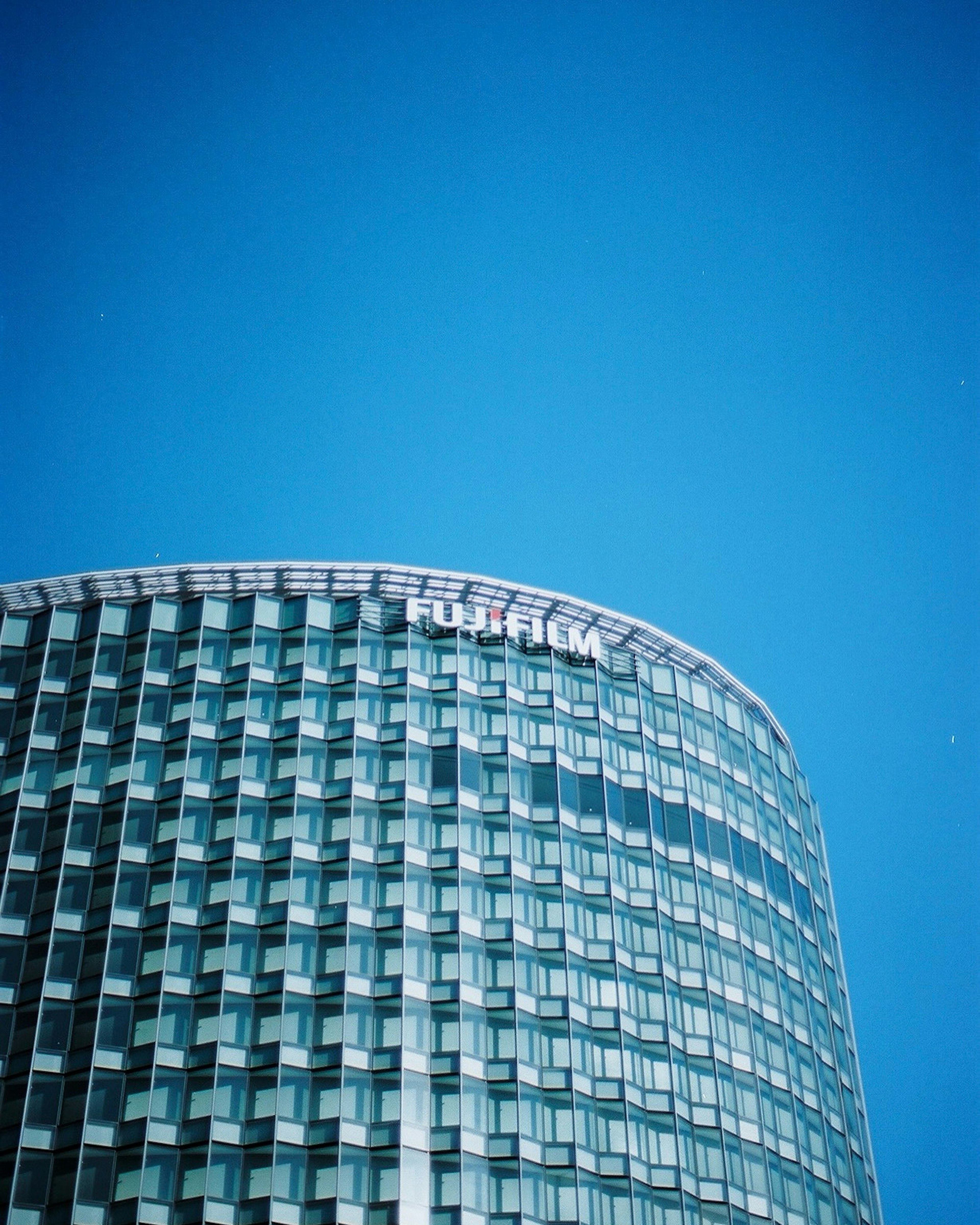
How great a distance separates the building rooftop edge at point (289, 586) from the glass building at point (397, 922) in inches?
7.9

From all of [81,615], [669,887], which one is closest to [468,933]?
[669,887]

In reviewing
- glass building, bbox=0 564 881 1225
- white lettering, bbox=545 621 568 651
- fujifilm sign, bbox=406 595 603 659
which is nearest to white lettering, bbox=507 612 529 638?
fujifilm sign, bbox=406 595 603 659

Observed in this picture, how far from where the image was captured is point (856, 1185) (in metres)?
94.0

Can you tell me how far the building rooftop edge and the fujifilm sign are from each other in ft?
2.59

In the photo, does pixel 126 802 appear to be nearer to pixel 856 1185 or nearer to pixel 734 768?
pixel 734 768

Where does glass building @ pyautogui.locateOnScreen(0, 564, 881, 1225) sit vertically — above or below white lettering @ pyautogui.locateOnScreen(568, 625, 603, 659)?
below

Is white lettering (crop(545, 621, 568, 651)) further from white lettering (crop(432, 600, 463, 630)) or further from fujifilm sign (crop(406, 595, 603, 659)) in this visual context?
white lettering (crop(432, 600, 463, 630))

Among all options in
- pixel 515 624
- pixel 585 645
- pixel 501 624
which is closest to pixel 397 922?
pixel 501 624

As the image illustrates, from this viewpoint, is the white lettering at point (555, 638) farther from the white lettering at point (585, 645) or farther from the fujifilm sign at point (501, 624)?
the white lettering at point (585, 645)

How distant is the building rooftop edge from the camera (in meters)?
100

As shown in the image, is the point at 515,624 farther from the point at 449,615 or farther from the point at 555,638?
the point at 449,615

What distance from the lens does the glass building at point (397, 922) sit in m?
81.3

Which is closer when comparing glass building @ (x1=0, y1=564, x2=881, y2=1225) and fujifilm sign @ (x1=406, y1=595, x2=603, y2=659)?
glass building @ (x1=0, y1=564, x2=881, y2=1225)

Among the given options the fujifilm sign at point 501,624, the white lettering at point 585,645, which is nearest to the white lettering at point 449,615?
the fujifilm sign at point 501,624
